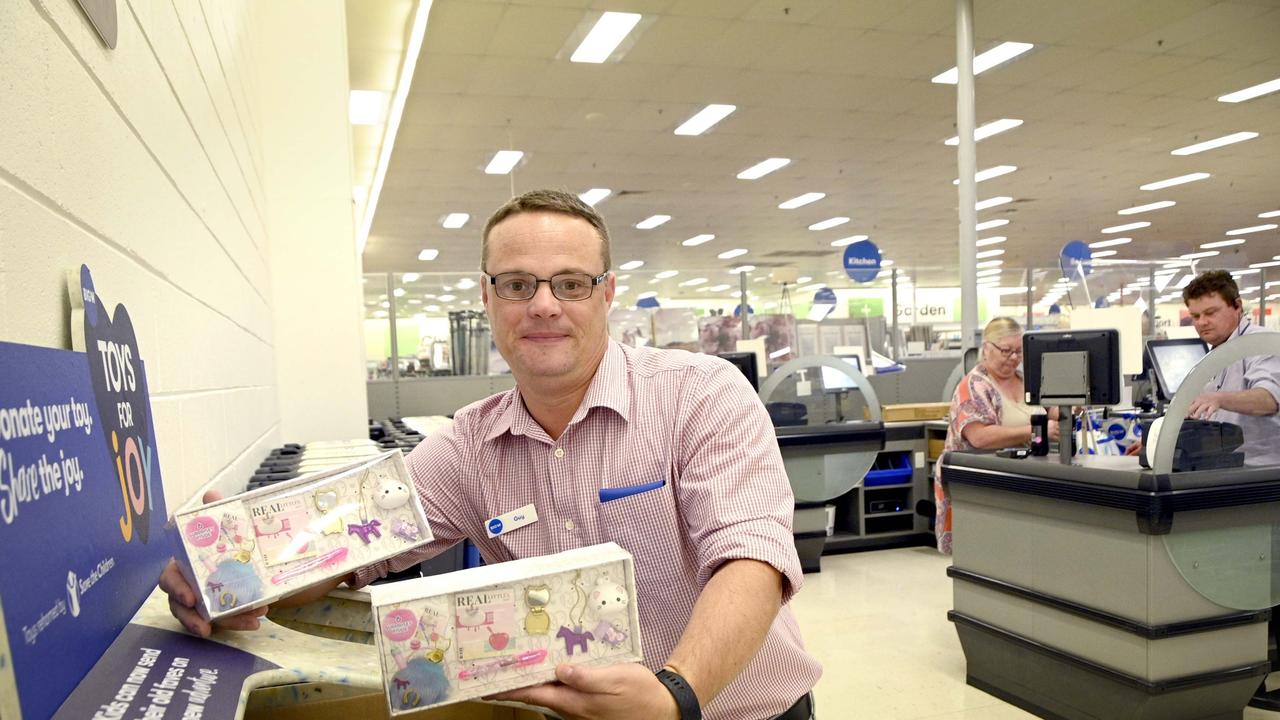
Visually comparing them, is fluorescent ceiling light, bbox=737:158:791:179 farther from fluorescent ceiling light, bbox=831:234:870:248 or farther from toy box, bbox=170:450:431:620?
toy box, bbox=170:450:431:620

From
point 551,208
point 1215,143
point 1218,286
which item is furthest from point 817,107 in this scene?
point 551,208

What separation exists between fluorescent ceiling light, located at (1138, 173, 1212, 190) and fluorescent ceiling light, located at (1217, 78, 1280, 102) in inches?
156

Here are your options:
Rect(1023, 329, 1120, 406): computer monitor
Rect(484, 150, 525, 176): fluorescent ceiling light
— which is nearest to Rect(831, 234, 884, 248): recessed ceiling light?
Rect(484, 150, 525, 176): fluorescent ceiling light

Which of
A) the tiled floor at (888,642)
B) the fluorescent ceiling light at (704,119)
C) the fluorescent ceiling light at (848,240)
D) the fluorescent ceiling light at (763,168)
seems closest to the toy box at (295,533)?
the tiled floor at (888,642)

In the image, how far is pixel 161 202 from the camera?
1465mm

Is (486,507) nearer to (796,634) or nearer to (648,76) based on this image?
(796,634)

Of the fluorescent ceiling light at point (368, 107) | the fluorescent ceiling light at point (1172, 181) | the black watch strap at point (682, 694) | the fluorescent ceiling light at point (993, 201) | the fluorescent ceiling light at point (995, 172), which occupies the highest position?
the fluorescent ceiling light at point (368, 107)

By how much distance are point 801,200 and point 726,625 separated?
514 inches

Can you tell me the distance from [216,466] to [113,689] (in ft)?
4.36

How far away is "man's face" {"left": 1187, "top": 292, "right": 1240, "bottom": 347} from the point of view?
4117mm

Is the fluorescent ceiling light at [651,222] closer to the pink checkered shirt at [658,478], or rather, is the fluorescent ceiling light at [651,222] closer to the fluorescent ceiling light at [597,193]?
the fluorescent ceiling light at [597,193]

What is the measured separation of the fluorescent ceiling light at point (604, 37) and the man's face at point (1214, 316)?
167 inches

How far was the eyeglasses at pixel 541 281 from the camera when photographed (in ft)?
4.63

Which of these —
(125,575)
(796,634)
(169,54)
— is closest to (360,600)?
(125,575)
